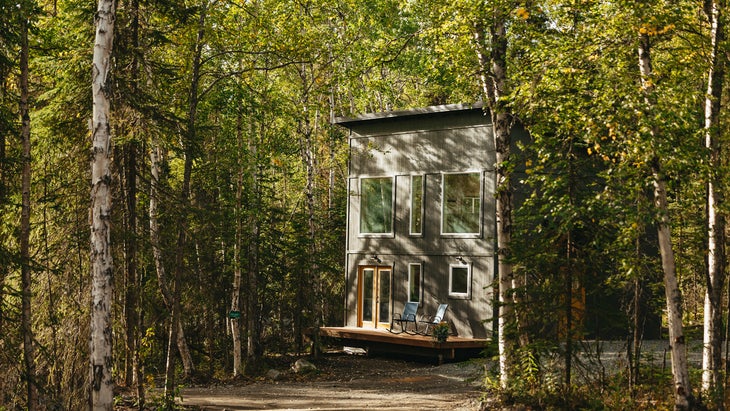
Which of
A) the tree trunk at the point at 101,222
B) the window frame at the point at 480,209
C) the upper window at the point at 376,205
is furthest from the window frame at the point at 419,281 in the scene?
the tree trunk at the point at 101,222

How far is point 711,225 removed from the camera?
36.2 feet

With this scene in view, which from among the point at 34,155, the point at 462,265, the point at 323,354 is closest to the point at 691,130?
the point at 34,155

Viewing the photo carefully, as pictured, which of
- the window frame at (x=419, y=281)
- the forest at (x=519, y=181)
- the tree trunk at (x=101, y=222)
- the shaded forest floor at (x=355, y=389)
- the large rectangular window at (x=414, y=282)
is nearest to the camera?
the tree trunk at (x=101, y=222)

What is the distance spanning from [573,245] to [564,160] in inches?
51.1

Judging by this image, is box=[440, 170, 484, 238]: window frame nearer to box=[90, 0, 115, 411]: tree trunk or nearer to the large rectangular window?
the large rectangular window

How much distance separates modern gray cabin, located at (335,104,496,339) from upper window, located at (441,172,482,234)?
0.03 m

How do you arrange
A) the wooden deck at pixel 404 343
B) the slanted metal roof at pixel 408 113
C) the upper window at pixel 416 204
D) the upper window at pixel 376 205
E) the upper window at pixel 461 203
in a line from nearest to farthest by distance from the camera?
1. the wooden deck at pixel 404 343
2. the slanted metal roof at pixel 408 113
3. the upper window at pixel 461 203
4. the upper window at pixel 416 204
5. the upper window at pixel 376 205

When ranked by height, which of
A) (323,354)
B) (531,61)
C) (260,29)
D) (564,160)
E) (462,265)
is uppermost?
(260,29)

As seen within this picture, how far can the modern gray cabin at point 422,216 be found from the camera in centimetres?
2019

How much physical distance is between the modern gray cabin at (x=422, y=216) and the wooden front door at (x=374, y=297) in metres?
0.03

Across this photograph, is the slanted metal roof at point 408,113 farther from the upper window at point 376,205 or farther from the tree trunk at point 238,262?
the tree trunk at point 238,262

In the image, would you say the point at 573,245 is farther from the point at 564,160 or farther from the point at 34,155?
the point at 34,155

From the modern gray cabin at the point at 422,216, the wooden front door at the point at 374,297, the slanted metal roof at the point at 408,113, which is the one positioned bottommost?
the wooden front door at the point at 374,297

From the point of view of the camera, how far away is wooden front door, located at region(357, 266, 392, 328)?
2222 cm
